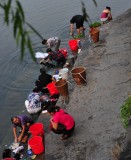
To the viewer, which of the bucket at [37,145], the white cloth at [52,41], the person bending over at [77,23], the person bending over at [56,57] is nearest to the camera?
the bucket at [37,145]

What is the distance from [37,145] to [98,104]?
2.04 metres

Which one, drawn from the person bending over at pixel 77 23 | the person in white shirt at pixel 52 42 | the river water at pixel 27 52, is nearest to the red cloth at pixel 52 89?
the river water at pixel 27 52

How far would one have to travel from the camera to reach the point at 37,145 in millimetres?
7957

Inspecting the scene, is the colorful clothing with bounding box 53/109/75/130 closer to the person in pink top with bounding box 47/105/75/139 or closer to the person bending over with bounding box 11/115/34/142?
the person in pink top with bounding box 47/105/75/139

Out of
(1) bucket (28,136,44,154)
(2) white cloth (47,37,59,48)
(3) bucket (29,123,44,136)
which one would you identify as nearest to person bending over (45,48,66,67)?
(2) white cloth (47,37,59,48)

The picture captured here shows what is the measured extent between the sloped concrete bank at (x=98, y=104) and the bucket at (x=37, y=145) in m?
0.18

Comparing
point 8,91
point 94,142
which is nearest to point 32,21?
point 8,91

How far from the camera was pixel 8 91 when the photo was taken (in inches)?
528

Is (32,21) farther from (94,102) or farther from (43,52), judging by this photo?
(94,102)

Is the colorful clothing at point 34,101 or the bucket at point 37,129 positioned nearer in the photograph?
the bucket at point 37,129

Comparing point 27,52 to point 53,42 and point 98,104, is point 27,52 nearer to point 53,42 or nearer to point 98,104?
point 53,42

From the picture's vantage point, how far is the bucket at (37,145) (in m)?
7.96

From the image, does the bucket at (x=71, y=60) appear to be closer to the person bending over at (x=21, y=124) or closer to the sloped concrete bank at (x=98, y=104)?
the sloped concrete bank at (x=98, y=104)

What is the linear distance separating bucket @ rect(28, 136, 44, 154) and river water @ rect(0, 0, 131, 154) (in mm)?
1869
